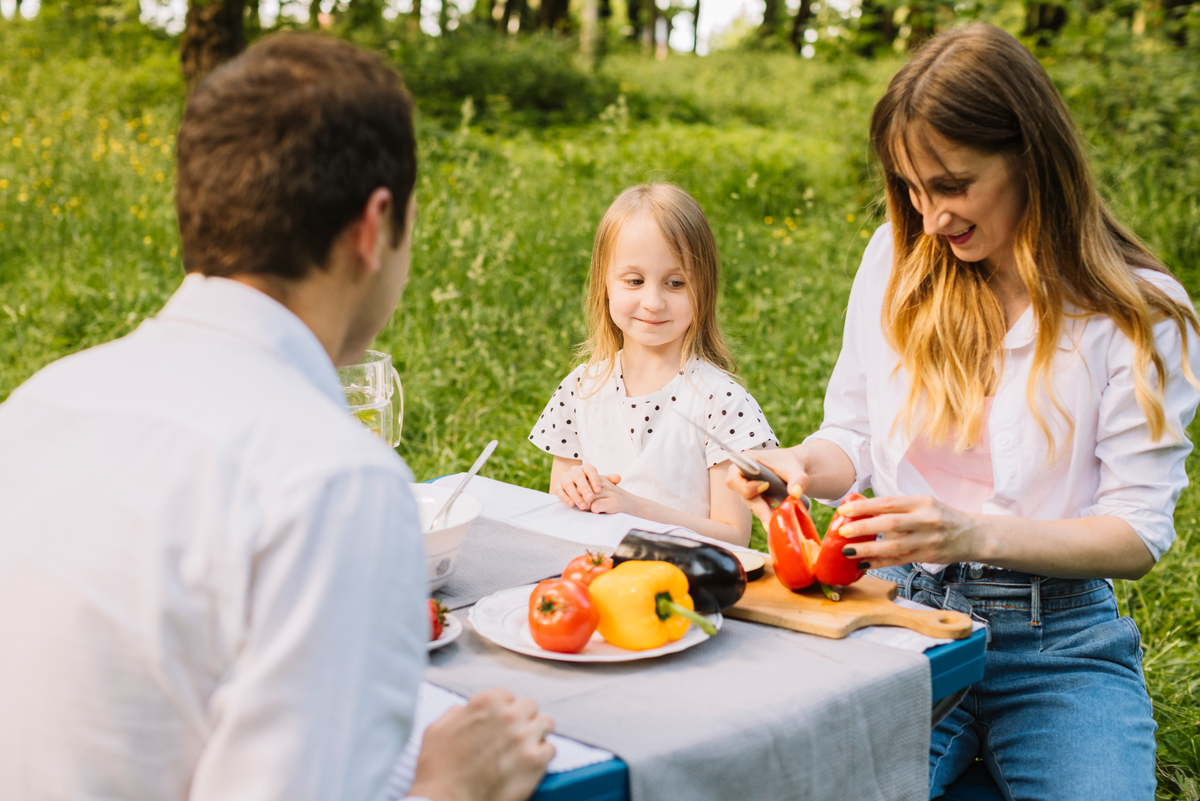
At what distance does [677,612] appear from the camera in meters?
1.48

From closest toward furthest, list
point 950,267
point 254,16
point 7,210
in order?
1. point 950,267
2. point 7,210
3. point 254,16

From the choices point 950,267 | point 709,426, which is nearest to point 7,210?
point 709,426

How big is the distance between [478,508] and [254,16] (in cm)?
1356

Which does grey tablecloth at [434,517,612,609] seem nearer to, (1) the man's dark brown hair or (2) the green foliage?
(1) the man's dark brown hair

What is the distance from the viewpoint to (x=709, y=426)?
2.88 m

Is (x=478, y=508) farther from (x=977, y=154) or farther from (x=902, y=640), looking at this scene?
(x=977, y=154)

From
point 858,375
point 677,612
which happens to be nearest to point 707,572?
point 677,612

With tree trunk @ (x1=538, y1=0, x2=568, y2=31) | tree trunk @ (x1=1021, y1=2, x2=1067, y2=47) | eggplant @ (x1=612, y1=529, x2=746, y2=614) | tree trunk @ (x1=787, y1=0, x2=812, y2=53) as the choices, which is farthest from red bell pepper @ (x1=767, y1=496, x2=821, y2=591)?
tree trunk @ (x1=787, y1=0, x2=812, y2=53)

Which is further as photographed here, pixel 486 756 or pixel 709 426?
pixel 709 426

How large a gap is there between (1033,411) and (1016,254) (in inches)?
13.0

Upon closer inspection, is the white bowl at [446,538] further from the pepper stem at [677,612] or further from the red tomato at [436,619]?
the pepper stem at [677,612]

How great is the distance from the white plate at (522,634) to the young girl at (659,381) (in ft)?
3.35

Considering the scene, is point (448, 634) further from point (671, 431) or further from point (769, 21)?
point (769, 21)

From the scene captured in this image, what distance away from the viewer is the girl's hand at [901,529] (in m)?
1.68
